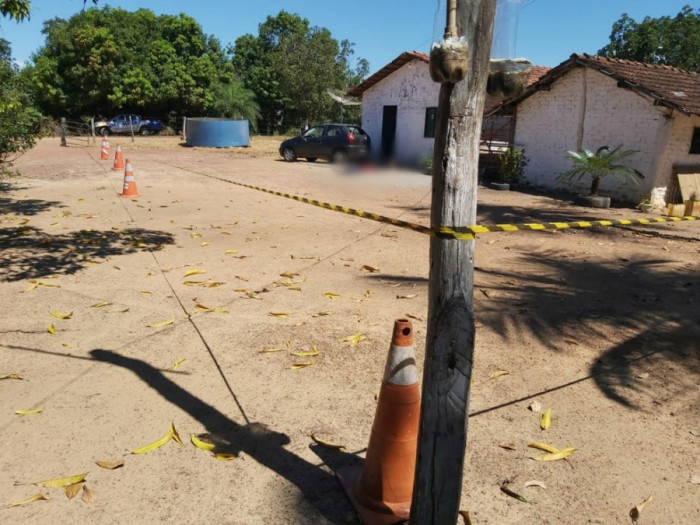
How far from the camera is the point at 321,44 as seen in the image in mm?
37812

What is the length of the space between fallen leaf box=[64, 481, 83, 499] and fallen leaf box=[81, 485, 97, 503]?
0.11 feet

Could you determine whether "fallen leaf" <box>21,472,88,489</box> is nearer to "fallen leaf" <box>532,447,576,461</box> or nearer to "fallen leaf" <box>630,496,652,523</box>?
"fallen leaf" <box>532,447,576,461</box>

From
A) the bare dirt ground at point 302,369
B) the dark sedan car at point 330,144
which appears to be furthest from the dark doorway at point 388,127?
the bare dirt ground at point 302,369

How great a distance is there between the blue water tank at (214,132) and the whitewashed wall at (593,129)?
15.7m

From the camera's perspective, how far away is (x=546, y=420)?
11.5ft

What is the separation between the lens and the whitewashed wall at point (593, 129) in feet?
44.0

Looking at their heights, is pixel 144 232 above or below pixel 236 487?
above

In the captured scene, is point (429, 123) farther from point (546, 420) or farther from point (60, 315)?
point (546, 420)

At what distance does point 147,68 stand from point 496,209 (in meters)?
33.1

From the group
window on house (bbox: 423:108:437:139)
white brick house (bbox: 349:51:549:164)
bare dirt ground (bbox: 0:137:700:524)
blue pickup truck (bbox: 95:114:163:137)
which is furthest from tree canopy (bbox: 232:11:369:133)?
bare dirt ground (bbox: 0:137:700:524)

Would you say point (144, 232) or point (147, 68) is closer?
point (144, 232)

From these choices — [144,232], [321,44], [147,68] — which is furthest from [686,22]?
[144,232]

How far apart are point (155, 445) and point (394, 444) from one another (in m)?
1.38

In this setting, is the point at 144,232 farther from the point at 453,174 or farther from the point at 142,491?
the point at 453,174
